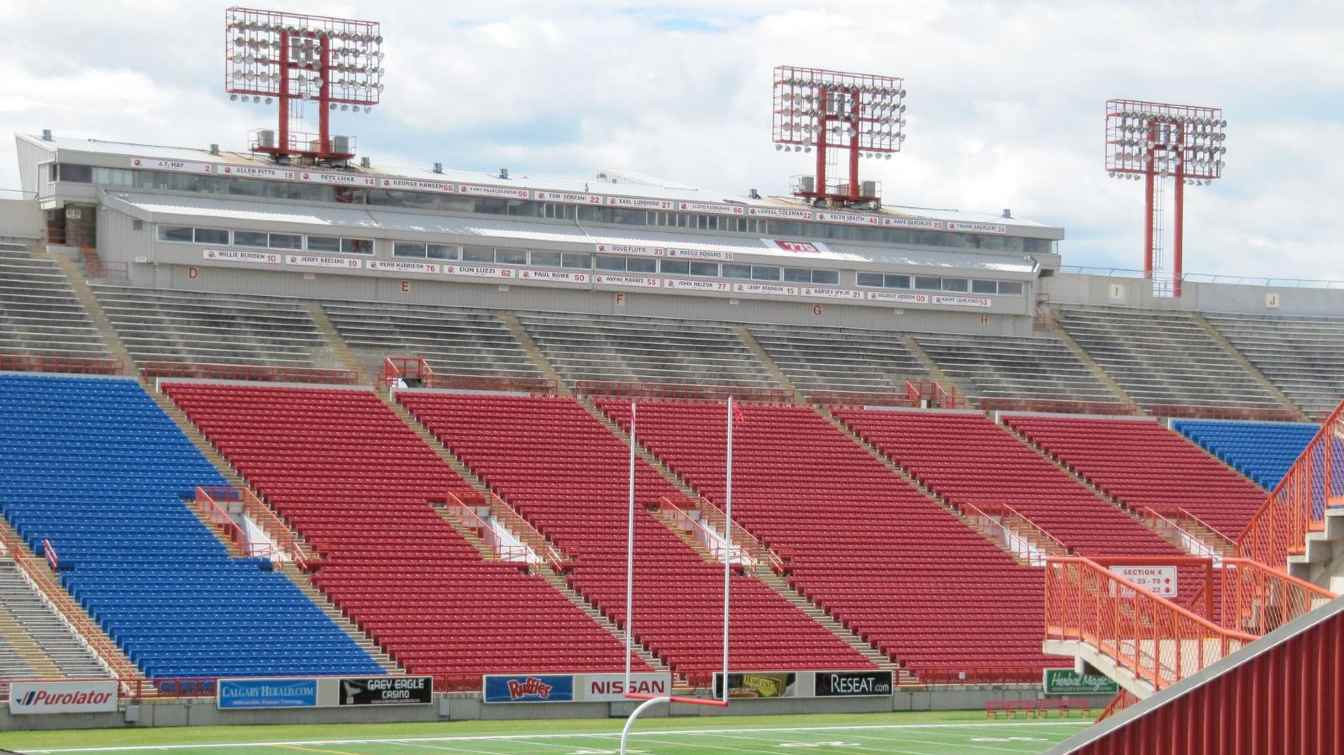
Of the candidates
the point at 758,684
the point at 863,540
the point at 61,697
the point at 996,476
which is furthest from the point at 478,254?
the point at 61,697

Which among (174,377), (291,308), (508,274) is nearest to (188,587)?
(174,377)

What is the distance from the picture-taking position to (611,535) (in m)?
48.6

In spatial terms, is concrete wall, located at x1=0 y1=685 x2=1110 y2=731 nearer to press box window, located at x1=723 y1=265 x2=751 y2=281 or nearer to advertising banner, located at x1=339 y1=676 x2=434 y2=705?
advertising banner, located at x1=339 y1=676 x2=434 y2=705

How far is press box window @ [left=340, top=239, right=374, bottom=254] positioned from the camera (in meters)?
56.4

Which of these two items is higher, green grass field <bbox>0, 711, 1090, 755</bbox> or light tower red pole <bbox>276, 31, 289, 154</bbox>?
light tower red pole <bbox>276, 31, 289, 154</bbox>

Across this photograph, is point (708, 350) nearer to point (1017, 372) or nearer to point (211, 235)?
point (1017, 372)

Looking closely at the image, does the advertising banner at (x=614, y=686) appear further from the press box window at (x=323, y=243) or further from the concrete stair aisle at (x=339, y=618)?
the press box window at (x=323, y=243)

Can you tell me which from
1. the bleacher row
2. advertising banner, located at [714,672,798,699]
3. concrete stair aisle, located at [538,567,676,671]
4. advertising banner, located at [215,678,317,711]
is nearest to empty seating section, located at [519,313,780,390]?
the bleacher row

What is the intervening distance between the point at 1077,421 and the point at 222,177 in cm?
2442

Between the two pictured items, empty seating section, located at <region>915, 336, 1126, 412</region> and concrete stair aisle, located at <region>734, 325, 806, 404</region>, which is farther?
empty seating section, located at <region>915, 336, 1126, 412</region>

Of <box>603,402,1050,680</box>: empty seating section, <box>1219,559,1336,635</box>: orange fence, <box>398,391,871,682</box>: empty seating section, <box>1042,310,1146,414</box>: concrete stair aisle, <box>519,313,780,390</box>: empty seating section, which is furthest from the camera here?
<box>1042,310,1146,414</box>: concrete stair aisle

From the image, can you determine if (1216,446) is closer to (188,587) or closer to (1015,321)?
(1015,321)

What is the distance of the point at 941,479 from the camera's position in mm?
54875

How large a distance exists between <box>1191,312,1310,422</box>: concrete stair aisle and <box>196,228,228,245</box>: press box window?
104 feet
